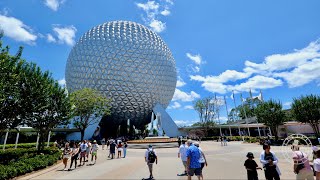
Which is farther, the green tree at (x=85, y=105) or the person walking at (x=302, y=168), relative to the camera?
the green tree at (x=85, y=105)

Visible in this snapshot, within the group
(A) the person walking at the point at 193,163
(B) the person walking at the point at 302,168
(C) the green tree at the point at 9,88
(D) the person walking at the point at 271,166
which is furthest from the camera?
(C) the green tree at the point at 9,88

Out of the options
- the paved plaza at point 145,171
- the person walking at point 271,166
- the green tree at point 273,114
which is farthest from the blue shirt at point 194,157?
the green tree at point 273,114

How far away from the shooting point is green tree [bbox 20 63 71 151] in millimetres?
16734

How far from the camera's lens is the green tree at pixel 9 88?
11.9 m

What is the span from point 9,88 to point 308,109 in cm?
3467

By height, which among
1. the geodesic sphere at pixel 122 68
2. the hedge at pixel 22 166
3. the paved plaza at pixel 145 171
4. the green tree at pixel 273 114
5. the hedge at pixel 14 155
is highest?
the geodesic sphere at pixel 122 68

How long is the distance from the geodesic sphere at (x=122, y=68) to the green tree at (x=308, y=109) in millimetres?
23778

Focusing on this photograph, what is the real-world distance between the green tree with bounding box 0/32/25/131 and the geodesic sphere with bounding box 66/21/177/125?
23184 mm

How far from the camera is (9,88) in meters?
13.4

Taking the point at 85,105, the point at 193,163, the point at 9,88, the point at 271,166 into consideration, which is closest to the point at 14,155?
the point at 9,88

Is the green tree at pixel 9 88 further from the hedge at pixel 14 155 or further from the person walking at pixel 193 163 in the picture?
the person walking at pixel 193 163

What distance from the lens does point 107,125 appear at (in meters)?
48.2

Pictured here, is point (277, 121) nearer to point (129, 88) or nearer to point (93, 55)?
point (129, 88)

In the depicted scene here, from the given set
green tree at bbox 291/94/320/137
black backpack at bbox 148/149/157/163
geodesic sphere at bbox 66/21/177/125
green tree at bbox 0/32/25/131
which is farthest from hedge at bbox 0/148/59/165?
green tree at bbox 291/94/320/137
